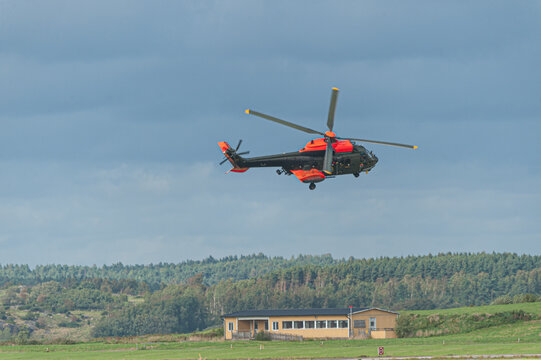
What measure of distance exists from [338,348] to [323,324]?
103ft

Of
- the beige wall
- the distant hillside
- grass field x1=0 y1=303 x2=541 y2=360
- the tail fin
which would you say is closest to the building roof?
the beige wall

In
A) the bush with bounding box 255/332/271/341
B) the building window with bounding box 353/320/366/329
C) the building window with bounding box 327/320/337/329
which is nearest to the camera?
the bush with bounding box 255/332/271/341

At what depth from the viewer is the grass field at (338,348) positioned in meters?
76.3

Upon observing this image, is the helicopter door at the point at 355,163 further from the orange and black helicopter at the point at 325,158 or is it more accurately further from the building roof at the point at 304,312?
the building roof at the point at 304,312

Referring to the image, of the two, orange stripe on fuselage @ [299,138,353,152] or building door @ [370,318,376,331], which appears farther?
building door @ [370,318,376,331]

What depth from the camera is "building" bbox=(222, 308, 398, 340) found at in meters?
119

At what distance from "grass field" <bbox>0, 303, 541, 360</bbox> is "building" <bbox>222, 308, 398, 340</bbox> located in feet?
41.3

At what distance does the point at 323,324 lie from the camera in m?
120

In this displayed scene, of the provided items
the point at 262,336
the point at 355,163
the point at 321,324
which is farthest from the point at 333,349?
the point at 321,324

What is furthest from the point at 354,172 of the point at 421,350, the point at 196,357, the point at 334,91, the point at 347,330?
the point at 347,330

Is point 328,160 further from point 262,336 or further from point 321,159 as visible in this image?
point 262,336

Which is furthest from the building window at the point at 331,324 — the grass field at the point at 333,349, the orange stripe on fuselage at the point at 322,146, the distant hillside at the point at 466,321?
the orange stripe on fuselage at the point at 322,146

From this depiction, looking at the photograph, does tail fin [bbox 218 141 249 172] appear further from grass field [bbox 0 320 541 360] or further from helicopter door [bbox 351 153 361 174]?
grass field [bbox 0 320 541 360]

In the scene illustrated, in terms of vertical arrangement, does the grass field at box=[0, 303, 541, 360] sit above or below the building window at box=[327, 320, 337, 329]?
below
